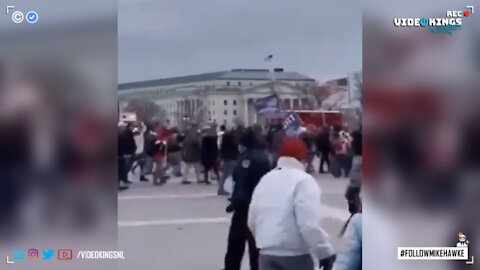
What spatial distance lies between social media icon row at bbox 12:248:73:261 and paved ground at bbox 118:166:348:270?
0.92ft

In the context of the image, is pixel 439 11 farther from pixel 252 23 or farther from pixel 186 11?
pixel 186 11

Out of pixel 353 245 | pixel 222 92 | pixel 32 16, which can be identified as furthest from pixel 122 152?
pixel 353 245

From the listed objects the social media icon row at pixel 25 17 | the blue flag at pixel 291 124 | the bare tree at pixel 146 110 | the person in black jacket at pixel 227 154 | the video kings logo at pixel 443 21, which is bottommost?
the person in black jacket at pixel 227 154

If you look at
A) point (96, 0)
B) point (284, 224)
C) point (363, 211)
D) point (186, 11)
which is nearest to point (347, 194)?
point (363, 211)

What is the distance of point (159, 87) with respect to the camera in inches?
142

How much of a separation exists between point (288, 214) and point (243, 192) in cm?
26

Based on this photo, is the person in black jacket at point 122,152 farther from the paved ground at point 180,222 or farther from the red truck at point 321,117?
the red truck at point 321,117

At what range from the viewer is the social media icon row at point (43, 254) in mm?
3635

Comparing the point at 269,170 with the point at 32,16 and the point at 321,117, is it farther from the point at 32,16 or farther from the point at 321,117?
the point at 32,16

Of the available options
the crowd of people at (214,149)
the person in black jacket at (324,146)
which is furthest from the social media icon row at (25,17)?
the person in black jacket at (324,146)

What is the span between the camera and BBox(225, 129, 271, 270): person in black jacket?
3.61 metres

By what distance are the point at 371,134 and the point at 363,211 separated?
395 millimetres

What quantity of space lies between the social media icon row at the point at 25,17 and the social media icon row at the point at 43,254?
118 cm

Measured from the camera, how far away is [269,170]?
11.9ft
